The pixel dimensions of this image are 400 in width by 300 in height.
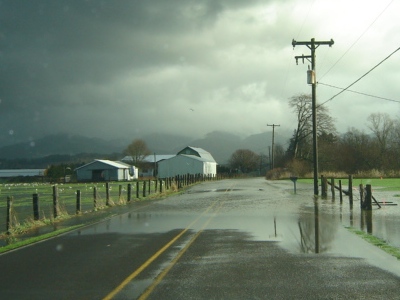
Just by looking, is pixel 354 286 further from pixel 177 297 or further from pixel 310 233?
pixel 310 233

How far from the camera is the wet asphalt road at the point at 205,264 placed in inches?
297

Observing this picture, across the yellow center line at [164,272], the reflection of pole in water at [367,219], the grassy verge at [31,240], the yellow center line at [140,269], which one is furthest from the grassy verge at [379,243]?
the grassy verge at [31,240]

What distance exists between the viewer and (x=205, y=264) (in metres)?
9.76

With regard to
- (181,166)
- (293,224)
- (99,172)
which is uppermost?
(181,166)

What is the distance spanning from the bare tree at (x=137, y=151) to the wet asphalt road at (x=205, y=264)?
448 feet

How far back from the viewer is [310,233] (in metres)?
14.2

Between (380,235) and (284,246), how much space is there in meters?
3.46

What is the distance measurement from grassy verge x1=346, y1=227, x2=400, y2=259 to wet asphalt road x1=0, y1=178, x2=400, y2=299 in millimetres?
229

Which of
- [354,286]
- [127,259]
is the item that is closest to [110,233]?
[127,259]

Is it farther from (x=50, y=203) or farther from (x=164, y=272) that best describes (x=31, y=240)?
(x=50, y=203)

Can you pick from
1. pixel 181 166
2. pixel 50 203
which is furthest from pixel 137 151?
pixel 50 203

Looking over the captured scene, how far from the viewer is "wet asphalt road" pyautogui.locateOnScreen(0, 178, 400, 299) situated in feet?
24.8

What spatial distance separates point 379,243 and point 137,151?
14374 centimetres

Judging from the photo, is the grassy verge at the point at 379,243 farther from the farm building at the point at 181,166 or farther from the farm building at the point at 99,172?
the farm building at the point at 181,166
